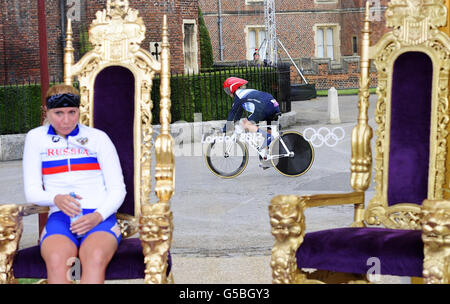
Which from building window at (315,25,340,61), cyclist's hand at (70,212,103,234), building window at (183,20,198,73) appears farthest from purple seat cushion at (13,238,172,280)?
building window at (315,25,340,61)

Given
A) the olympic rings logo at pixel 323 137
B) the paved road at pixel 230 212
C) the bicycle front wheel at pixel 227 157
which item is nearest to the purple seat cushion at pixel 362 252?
the paved road at pixel 230 212

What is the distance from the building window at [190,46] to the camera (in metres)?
23.0

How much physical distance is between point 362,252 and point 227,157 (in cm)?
734

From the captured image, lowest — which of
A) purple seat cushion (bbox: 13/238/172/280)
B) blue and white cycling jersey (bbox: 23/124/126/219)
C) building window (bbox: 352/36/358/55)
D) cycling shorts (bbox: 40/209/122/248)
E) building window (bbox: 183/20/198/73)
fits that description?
purple seat cushion (bbox: 13/238/172/280)

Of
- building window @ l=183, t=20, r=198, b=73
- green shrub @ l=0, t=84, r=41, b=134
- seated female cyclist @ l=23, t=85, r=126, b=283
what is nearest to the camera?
seated female cyclist @ l=23, t=85, r=126, b=283

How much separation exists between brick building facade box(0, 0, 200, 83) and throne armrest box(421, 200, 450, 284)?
18.4 meters

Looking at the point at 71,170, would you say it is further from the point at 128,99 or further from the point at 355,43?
the point at 355,43

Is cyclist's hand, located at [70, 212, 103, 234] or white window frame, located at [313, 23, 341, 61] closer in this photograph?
cyclist's hand, located at [70, 212, 103, 234]

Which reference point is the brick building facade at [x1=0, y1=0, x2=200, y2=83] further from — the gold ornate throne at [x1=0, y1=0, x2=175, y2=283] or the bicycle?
the gold ornate throne at [x1=0, y1=0, x2=175, y2=283]

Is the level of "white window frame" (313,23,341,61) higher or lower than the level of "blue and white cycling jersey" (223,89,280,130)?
higher

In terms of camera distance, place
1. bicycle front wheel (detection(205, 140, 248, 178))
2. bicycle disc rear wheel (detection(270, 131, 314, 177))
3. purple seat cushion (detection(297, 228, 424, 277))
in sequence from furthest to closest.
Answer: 1. bicycle disc rear wheel (detection(270, 131, 314, 177))
2. bicycle front wheel (detection(205, 140, 248, 178))
3. purple seat cushion (detection(297, 228, 424, 277))

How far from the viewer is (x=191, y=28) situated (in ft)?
75.8

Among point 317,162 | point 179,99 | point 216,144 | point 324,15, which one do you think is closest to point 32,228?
point 216,144

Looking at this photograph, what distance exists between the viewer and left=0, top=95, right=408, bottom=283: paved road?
5.87 m
